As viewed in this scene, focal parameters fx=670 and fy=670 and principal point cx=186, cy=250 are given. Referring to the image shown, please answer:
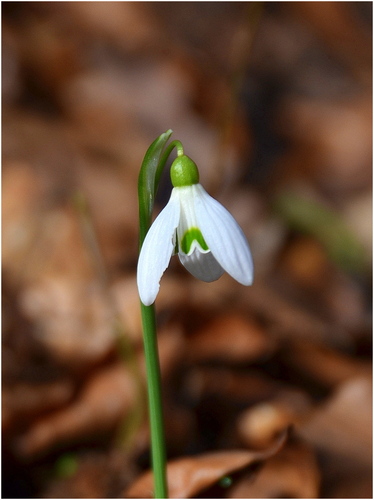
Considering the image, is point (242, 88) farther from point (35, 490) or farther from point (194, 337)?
point (35, 490)

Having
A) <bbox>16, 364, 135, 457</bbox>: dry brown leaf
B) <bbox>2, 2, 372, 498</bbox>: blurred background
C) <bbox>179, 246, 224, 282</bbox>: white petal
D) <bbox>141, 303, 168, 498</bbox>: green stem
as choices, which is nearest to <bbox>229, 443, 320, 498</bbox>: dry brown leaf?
<bbox>2, 2, 372, 498</bbox>: blurred background

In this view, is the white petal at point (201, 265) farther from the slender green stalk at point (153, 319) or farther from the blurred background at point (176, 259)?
the blurred background at point (176, 259)

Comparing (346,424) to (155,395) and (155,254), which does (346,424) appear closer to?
(155,395)

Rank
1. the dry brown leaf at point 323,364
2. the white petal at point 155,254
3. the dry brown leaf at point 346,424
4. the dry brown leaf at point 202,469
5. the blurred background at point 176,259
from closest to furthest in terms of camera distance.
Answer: the white petal at point 155,254, the dry brown leaf at point 202,469, the dry brown leaf at point 346,424, the blurred background at point 176,259, the dry brown leaf at point 323,364

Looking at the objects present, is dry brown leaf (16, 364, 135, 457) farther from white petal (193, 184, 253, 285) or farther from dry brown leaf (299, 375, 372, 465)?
white petal (193, 184, 253, 285)

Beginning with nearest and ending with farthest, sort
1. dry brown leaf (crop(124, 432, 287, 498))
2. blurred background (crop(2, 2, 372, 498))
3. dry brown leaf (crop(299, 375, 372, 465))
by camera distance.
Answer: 1. dry brown leaf (crop(124, 432, 287, 498))
2. dry brown leaf (crop(299, 375, 372, 465))
3. blurred background (crop(2, 2, 372, 498))

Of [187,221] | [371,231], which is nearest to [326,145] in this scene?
[371,231]

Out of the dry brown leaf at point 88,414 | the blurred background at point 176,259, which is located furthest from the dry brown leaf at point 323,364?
the dry brown leaf at point 88,414
